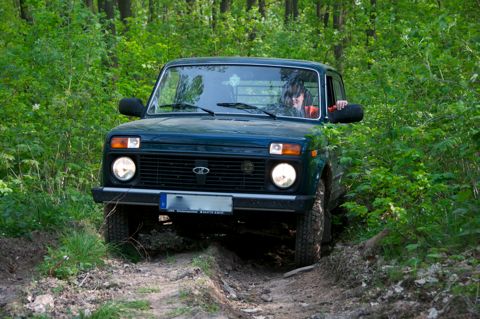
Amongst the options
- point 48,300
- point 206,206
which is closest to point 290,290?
point 206,206

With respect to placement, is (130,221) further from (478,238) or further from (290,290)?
(478,238)

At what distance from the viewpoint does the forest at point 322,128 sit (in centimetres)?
639

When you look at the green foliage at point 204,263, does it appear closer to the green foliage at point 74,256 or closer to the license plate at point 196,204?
the license plate at point 196,204

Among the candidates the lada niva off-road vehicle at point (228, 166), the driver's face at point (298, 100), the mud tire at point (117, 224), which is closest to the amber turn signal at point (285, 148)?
the lada niva off-road vehicle at point (228, 166)

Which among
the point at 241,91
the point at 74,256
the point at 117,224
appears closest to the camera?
the point at 74,256

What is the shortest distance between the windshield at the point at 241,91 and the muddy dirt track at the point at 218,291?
4.45ft

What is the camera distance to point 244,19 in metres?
20.2

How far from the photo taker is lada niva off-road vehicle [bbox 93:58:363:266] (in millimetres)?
7062

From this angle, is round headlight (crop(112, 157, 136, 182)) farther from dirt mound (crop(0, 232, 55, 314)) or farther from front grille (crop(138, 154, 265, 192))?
dirt mound (crop(0, 232, 55, 314))

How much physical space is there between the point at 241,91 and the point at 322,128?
1.44 meters

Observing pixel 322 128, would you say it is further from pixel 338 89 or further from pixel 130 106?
pixel 338 89

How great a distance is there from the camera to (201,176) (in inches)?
282

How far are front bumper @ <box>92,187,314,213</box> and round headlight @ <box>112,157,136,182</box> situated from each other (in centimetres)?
13

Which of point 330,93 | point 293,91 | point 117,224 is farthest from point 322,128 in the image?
point 117,224
